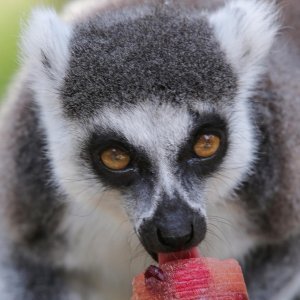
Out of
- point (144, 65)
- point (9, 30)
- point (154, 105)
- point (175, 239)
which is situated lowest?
point (175, 239)

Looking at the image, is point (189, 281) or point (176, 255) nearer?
point (189, 281)

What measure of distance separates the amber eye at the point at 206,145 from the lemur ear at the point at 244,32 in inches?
16.7

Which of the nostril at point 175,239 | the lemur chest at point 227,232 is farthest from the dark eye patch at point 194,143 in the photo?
the lemur chest at point 227,232

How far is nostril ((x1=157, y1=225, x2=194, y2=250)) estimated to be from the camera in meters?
3.64

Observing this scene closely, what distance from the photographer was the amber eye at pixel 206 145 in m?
3.91

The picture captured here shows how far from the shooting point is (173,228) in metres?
3.63

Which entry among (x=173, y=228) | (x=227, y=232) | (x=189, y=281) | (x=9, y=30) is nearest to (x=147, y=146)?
(x=173, y=228)

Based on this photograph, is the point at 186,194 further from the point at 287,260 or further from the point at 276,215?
the point at 287,260

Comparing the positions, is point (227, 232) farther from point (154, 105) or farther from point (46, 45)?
point (46, 45)

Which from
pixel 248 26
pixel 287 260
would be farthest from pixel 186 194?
pixel 287 260

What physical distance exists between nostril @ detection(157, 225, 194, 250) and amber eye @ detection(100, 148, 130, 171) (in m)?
0.42

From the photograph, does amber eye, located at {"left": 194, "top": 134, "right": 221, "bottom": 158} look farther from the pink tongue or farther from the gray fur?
the pink tongue

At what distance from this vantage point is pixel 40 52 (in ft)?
13.9

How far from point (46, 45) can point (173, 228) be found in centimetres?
125
